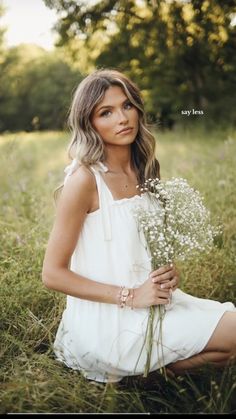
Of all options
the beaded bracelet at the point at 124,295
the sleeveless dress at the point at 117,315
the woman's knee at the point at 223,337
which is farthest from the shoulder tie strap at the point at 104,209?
the woman's knee at the point at 223,337

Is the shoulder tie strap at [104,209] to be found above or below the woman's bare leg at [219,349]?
above

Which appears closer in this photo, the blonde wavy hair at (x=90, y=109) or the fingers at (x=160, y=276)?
the fingers at (x=160, y=276)

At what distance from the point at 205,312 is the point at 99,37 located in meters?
5.48

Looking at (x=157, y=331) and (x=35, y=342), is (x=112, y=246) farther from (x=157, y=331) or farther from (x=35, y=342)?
(x=35, y=342)

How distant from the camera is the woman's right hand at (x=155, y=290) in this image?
6.83 feet

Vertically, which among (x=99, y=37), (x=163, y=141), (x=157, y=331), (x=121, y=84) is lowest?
(x=157, y=331)

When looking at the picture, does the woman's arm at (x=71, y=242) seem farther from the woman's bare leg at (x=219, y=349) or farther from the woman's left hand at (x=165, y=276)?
the woman's bare leg at (x=219, y=349)

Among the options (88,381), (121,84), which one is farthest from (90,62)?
(88,381)

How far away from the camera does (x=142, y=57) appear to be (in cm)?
895

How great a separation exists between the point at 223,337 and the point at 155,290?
1.16 feet

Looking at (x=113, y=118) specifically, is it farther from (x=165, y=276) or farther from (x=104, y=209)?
(x=165, y=276)

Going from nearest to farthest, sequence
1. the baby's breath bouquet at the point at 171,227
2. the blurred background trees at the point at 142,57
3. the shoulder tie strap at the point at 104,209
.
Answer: the baby's breath bouquet at the point at 171,227 → the shoulder tie strap at the point at 104,209 → the blurred background trees at the point at 142,57

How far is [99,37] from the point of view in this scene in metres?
6.85

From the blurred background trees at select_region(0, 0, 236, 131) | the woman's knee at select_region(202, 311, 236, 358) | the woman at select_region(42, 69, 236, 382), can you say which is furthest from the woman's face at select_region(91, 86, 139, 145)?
the woman's knee at select_region(202, 311, 236, 358)
